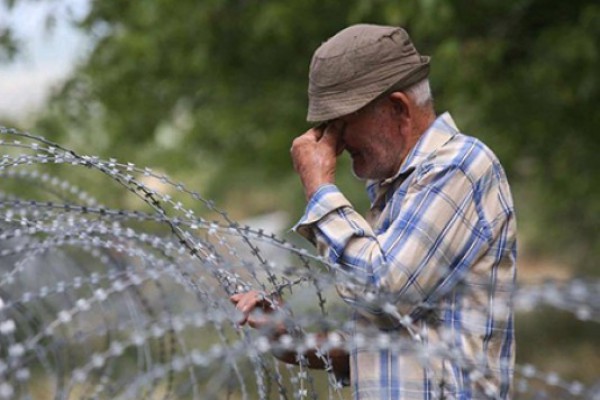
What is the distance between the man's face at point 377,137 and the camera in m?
3.38

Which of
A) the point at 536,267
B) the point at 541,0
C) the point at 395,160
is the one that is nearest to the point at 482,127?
the point at 541,0

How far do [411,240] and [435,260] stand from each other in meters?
0.07

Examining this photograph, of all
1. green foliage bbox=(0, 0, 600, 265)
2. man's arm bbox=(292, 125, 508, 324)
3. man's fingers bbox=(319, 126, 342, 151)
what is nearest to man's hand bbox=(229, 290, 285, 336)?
man's arm bbox=(292, 125, 508, 324)

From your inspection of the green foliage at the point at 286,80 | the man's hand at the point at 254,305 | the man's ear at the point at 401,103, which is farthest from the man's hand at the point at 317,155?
the green foliage at the point at 286,80

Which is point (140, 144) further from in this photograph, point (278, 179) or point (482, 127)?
point (482, 127)

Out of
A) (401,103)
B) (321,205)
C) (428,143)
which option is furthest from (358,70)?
(321,205)

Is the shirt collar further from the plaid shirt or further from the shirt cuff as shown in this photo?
the shirt cuff

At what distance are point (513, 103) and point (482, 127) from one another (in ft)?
1.34

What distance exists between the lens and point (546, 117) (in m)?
10.1

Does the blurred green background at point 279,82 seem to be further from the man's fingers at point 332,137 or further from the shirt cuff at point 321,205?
the shirt cuff at point 321,205

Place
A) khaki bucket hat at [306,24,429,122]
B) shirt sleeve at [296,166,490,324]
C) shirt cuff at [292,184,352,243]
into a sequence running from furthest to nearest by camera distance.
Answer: khaki bucket hat at [306,24,429,122]
shirt cuff at [292,184,352,243]
shirt sleeve at [296,166,490,324]

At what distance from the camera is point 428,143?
3.33 meters

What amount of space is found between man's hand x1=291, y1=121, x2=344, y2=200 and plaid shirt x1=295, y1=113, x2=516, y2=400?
6 cm

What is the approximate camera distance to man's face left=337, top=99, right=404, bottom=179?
338 centimetres
